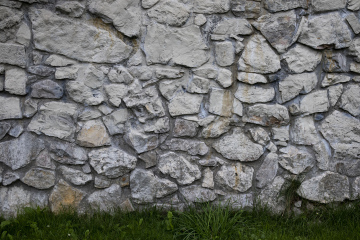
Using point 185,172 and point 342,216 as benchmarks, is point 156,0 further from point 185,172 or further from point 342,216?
point 342,216

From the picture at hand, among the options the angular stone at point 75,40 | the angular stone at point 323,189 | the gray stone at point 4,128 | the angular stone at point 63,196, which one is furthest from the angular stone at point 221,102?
the gray stone at point 4,128

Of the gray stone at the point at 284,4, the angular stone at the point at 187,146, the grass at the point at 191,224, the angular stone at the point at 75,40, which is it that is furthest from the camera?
the angular stone at the point at 187,146

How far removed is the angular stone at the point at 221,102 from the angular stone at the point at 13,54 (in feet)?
5.15

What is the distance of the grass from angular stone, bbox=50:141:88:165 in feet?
1.42

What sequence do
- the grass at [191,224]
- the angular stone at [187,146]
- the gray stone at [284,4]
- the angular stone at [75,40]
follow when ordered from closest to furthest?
the grass at [191,224]
the angular stone at [75,40]
the gray stone at [284,4]
the angular stone at [187,146]

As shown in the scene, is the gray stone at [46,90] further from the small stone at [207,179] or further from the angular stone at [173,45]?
the small stone at [207,179]

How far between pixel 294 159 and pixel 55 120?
208 cm

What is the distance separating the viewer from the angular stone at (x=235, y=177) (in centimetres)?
267

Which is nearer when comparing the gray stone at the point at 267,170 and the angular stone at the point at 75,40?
the angular stone at the point at 75,40

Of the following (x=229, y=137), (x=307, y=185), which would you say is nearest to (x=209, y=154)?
(x=229, y=137)

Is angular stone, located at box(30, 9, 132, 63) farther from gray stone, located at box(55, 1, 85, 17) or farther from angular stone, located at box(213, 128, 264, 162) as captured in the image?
angular stone, located at box(213, 128, 264, 162)

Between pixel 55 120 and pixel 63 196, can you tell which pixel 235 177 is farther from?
pixel 55 120

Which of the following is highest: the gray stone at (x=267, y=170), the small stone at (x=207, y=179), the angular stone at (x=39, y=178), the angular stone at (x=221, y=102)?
the angular stone at (x=221, y=102)

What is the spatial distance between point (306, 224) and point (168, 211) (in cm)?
118
